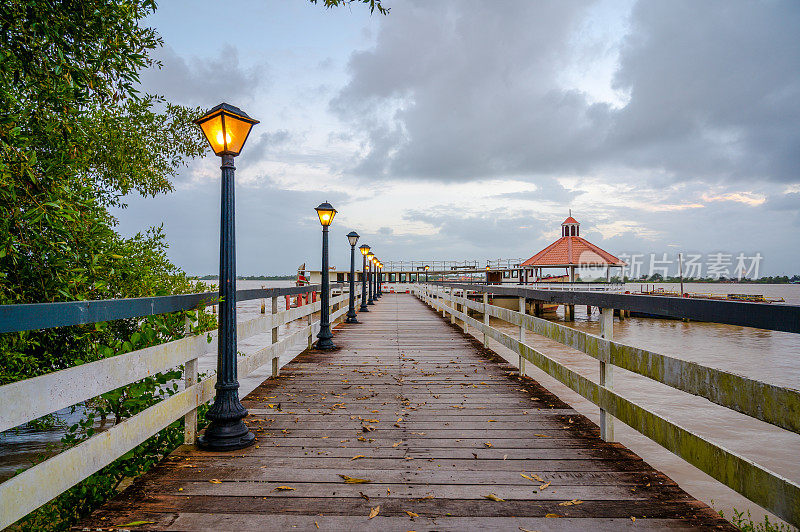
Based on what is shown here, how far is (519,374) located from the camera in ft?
19.9

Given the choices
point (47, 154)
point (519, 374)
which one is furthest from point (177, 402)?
point (519, 374)

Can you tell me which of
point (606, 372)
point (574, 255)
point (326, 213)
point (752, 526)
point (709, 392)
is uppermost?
point (574, 255)

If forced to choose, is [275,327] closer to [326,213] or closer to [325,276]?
[325,276]

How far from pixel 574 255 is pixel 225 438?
125 ft

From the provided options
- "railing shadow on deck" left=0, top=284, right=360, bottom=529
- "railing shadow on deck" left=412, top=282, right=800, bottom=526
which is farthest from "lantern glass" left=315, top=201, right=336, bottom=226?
"railing shadow on deck" left=412, top=282, right=800, bottom=526

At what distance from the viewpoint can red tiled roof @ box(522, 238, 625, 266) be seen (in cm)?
3759

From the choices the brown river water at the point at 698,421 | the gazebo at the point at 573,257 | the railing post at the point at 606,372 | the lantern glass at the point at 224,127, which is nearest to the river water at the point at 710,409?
the brown river water at the point at 698,421

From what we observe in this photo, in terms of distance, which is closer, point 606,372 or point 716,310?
point 716,310

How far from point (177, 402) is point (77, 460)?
1.04m

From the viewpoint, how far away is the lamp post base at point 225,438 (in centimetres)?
346

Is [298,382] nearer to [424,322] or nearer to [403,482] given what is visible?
Result: [403,482]

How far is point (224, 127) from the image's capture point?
3.75 m

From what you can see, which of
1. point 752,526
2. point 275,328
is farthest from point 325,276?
point 752,526

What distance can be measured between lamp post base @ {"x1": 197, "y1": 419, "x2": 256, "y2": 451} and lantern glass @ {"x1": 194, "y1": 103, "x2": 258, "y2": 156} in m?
2.13
